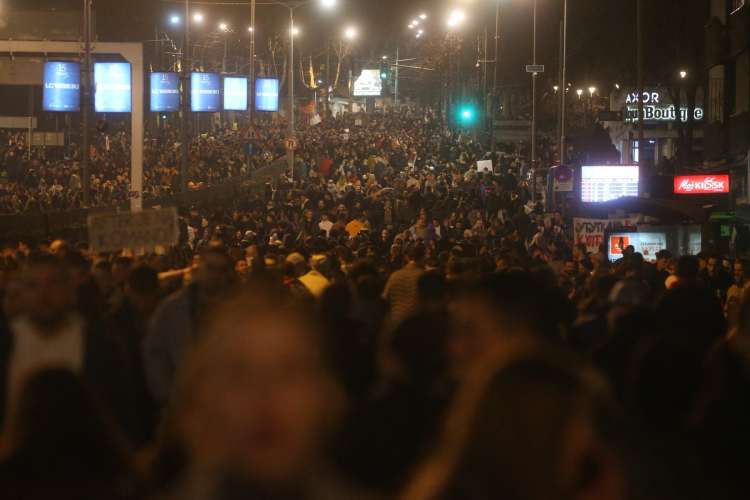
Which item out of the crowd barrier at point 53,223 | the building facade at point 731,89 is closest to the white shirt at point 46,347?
the crowd barrier at point 53,223

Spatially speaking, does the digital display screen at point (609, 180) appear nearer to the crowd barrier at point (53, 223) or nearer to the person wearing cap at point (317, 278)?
the crowd barrier at point (53, 223)

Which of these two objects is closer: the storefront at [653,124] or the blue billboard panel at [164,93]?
the blue billboard panel at [164,93]

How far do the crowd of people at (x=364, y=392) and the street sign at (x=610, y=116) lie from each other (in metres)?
46.9

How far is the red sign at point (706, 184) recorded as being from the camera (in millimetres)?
31641

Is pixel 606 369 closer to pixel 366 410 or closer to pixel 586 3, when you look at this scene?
pixel 366 410

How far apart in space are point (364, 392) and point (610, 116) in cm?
5273

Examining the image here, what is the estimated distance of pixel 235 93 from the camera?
49406 millimetres

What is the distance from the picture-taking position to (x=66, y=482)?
330 cm

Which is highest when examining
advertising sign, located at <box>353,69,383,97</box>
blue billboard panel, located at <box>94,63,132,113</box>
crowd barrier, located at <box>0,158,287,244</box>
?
advertising sign, located at <box>353,69,383,97</box>

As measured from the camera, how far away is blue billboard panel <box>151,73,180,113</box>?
46281 mm

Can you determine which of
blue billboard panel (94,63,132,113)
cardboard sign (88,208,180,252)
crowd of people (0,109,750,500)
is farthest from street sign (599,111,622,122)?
crowd of people (0,109,750,500)

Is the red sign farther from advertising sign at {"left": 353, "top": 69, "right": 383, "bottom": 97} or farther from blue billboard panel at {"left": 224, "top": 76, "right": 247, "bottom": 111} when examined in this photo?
advertising sign at {"left": 353, "top": 69, "right": 383, "bottom": 97}

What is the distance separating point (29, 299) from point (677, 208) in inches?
846

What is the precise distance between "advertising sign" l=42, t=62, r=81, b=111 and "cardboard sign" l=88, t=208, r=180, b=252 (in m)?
24.6
